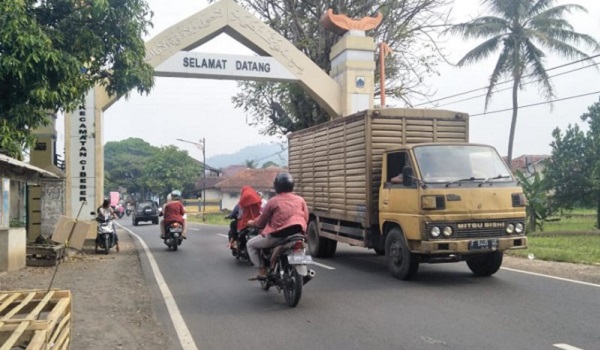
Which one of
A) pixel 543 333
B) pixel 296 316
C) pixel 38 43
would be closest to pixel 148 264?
pixel 38 43

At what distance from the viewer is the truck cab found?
8.52 m

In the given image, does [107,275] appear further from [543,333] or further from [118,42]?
[543,333]

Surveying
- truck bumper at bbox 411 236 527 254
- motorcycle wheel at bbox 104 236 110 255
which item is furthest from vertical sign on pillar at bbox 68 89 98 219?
truck bumper at bbox 411 236 527 254

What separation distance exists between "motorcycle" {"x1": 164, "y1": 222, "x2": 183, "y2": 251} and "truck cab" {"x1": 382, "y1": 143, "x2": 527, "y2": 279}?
25.4 ft

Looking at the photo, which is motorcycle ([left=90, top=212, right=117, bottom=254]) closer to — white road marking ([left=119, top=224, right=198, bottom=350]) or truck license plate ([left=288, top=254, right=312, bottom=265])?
white road marking ([left=119, top=224, right=198, bottom=350])

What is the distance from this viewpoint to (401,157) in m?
9.48

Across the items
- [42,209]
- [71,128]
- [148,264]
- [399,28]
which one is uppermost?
[399,28]

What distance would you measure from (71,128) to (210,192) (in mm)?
55328

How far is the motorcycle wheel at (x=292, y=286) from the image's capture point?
730 cm

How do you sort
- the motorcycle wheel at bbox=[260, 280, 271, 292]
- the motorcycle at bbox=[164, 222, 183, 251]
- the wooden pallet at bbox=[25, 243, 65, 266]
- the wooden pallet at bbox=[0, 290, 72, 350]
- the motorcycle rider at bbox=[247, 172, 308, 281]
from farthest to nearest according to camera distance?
1. the motorcycle at bbox=[164, 222, 183, 251]
2. the wooden pallet at bbox=[25, 243, 65, 266]
3. the motorcycle wheel at bbox=[260, 280, 271, 292]
4. the motorcycle rider at bbox=[247, 172, 308, 281]
5. the wooden pallet at bbox=[0, 290, 72, 350]

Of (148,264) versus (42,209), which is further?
(42,209)

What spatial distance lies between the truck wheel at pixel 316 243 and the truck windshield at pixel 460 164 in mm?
4414

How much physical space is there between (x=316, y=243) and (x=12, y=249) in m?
6.33

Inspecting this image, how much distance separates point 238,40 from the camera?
64.4 feet
